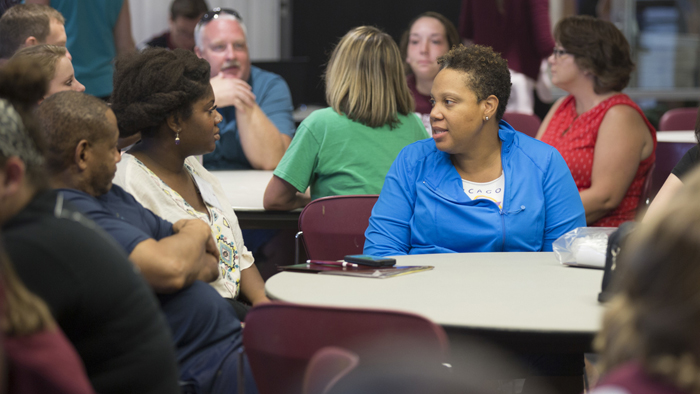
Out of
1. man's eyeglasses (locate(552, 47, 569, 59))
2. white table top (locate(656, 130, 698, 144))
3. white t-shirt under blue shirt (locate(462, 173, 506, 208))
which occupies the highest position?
man's eyeglasses (locate(552, 47, 569, 59))

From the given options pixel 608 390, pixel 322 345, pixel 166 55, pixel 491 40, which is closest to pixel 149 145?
pixel 166 55

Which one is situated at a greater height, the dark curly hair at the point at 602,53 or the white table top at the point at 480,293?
the dark curly hair at the point at 602,53

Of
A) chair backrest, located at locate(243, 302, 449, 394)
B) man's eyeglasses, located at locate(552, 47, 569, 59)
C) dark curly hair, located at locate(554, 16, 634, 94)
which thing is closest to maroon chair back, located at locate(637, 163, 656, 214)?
dark curly hair, located at locate(554, 16, 634, 94)

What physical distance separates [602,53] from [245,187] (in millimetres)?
1657

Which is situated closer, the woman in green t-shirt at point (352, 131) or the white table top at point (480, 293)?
the white table top at point (480, 293)

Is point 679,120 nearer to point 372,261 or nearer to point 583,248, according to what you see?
point 583,248

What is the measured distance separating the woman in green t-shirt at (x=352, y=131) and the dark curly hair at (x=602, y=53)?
2.83 ft

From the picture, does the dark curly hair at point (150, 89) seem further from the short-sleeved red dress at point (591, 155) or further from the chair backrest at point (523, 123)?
the chair backrest at point (523, 123)

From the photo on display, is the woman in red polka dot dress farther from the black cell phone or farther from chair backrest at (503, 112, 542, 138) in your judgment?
the black cell phone

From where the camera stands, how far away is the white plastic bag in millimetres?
1749

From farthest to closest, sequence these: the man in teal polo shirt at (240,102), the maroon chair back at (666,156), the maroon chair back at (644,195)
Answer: the maroon chair back at (666,156) → the man in teal polo shirt at (240,102) → the maroon chair back at (644,195)

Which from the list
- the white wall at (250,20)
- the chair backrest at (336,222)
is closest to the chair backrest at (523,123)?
the chair backrest at (336,222)

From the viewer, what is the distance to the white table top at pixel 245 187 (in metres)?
2.71

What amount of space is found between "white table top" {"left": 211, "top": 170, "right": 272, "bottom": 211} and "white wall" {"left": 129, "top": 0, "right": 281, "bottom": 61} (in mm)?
2706
